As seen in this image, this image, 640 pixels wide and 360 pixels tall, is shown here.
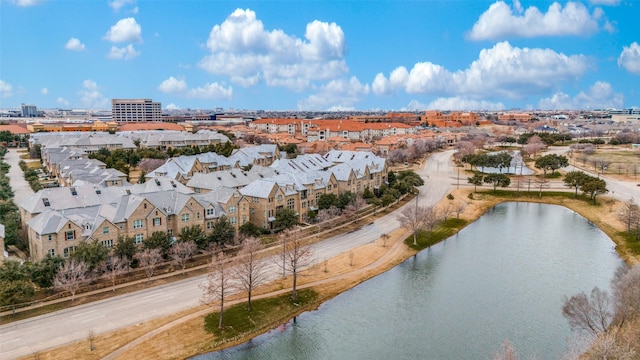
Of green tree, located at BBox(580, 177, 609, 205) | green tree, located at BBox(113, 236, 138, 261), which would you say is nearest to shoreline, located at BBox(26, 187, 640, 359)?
green tree, located at BBox(580, 177, 609, 205)

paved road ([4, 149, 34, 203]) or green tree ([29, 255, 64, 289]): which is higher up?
paved road ([4, 149, 34, 203])

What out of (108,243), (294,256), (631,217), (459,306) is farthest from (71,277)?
(631,217)

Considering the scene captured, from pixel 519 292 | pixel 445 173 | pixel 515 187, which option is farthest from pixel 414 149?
pixel 519 292

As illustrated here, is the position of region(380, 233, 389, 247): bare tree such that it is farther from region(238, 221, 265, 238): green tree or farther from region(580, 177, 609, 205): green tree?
region(580, 177, 609, 205): green tree

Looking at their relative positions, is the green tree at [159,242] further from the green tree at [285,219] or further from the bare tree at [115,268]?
the green tree at [285,219]

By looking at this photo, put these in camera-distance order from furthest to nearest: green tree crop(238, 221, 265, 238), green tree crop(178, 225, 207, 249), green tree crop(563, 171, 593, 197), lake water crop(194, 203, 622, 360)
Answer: green tree crop(563, 171, 593, 197) < green tree crop(238, 221, 265, 238) < green tree crop(178, 225, 207, 249) < lake water crop(194, 203, 622, 360)

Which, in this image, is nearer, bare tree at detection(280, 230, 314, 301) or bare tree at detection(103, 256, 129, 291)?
bare tree at detection(280, 230, 314, 301)

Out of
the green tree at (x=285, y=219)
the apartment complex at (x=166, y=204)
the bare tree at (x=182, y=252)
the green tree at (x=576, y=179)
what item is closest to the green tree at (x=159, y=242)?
the bare tree at (x=182, y=252)
